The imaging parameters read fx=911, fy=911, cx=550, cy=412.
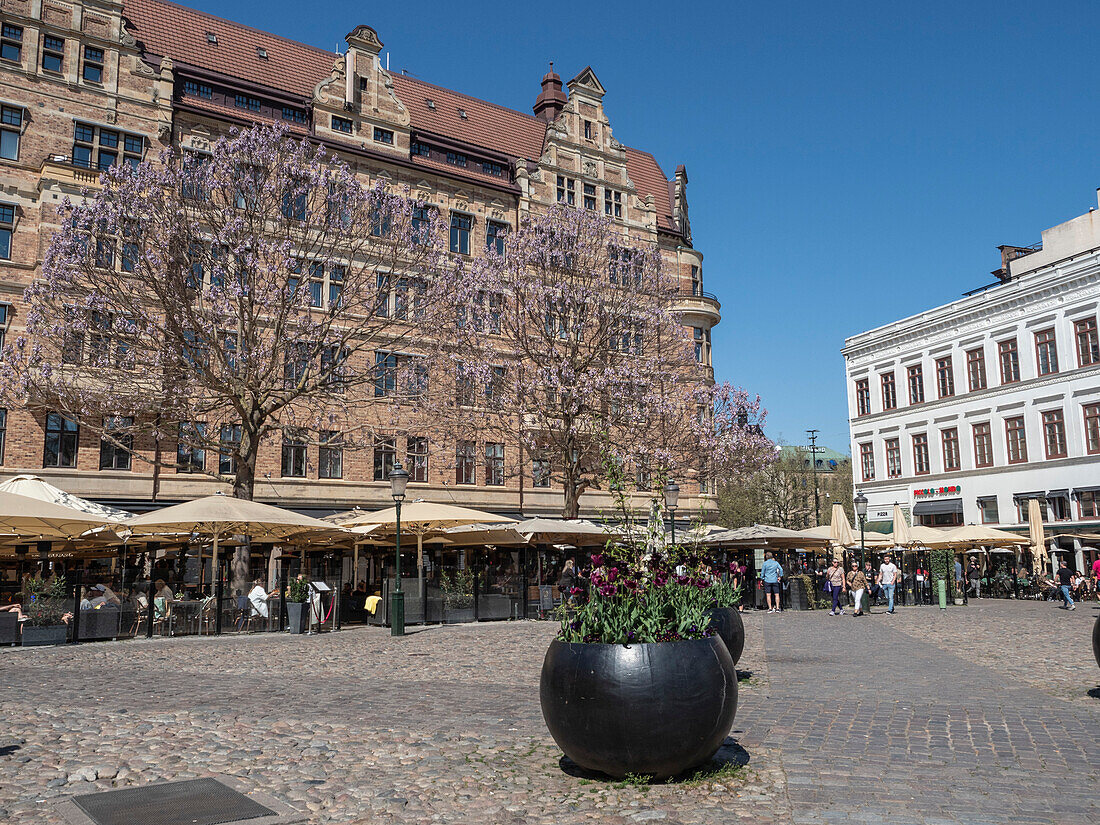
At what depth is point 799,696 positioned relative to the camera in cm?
983

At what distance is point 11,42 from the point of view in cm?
2888

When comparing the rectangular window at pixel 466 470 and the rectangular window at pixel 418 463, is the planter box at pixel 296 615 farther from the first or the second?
the rectangular window at pixel 466 470

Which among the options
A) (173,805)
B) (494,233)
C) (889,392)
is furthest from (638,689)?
(889,392)

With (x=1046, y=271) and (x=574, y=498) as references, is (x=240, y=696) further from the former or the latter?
(x=1046, y=271)

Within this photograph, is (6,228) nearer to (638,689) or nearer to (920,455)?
(638,689)

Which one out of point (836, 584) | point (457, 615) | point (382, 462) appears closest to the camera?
point (457, 615)

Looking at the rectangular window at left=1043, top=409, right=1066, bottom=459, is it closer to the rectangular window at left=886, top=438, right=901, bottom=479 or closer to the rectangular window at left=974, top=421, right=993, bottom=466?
the rectangular window at left=974, top=421, right=993, bottom=466

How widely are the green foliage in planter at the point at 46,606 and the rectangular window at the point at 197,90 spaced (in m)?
21.6

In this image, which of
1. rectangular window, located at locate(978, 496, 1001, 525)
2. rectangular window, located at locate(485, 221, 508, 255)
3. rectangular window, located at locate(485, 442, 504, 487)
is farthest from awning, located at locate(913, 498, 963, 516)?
rectangular window, located at locate(485, 221, 508, 255)

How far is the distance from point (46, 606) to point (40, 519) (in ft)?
6.07

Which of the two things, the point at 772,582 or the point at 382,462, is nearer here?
the point at 772,582

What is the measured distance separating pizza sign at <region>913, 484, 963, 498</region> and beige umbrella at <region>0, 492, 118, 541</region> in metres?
38.4

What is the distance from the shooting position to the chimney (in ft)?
152

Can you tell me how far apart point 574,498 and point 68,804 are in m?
22.8
